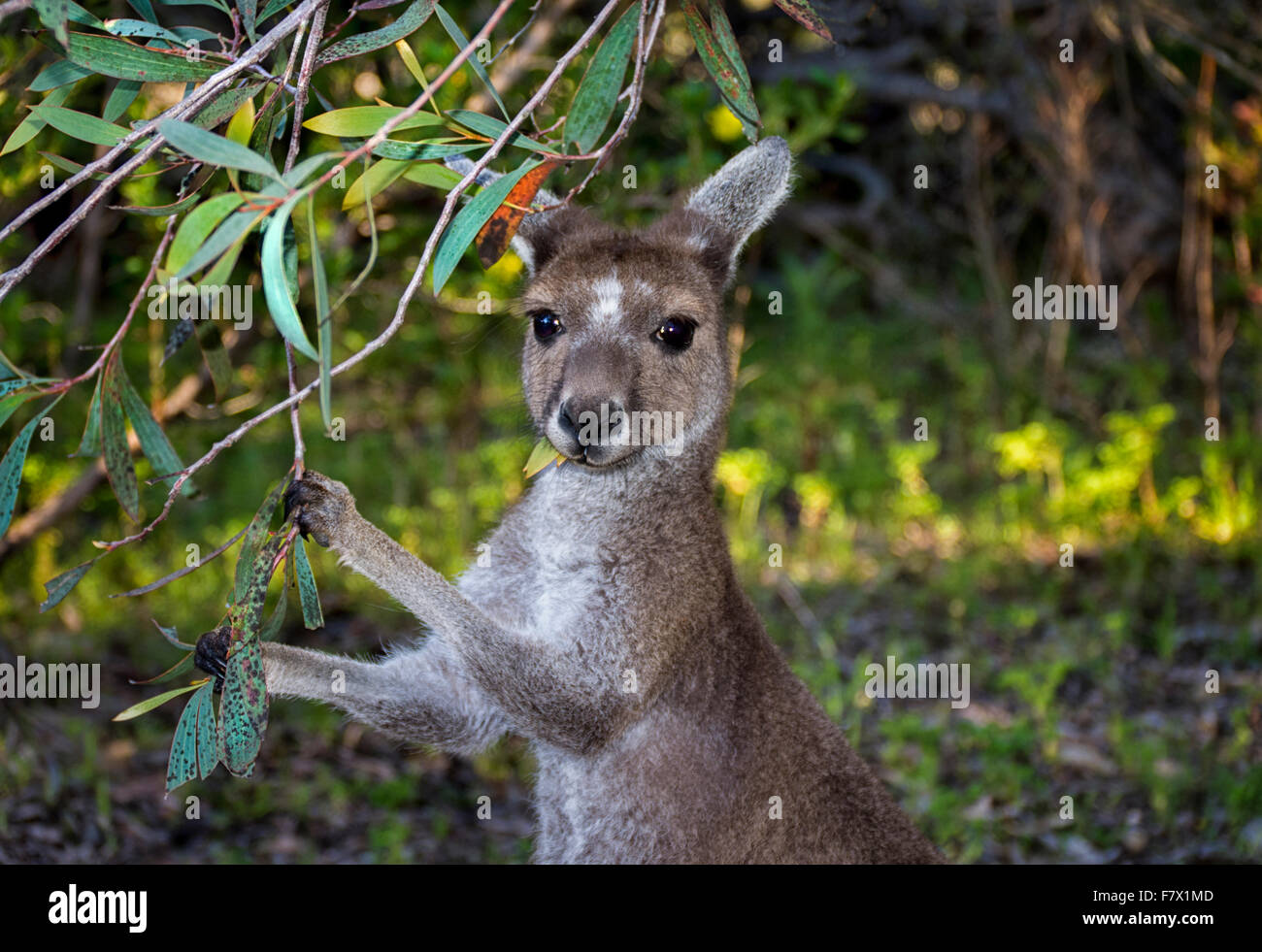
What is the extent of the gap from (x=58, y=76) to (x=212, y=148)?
1068 millimetres

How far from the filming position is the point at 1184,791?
5.89m

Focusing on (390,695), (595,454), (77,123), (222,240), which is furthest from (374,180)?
(390,695)

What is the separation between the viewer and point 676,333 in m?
4.09

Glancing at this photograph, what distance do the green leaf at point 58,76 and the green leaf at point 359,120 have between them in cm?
74

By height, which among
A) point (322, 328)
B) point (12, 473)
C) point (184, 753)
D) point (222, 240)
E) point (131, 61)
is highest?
point (131, 61)

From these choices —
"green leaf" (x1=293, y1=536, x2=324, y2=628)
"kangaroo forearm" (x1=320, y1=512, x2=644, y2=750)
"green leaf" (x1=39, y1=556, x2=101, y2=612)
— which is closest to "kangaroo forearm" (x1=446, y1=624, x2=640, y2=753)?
"kangaroo forearm" (x1=320, y1=512, x2=644, y2=750)

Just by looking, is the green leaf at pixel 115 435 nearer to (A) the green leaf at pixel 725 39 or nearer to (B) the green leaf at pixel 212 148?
(B) the green leaf at pixel 212 148

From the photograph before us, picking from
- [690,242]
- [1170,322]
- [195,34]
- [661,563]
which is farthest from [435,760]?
[1170,322]

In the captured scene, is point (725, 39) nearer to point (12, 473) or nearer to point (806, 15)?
point (806, 15)

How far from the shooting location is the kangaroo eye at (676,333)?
406 cm

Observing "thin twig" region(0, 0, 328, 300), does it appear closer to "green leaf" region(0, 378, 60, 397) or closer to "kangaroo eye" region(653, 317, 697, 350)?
"green leaf" region(0, 378, 60, 397)

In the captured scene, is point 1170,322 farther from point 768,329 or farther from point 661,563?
point 661,563

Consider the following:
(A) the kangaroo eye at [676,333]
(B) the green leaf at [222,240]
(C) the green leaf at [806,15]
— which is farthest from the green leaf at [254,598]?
(C) the green leaf at [806,15]
